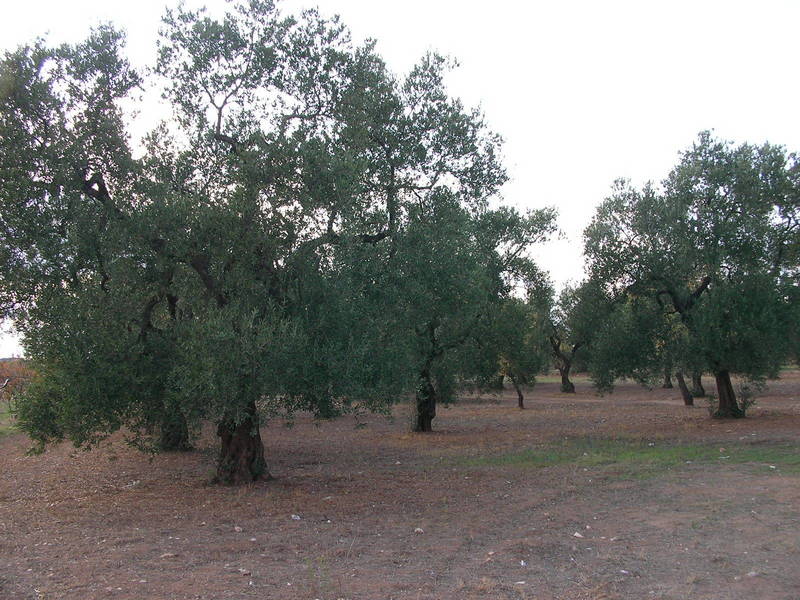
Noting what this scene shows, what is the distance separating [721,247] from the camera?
22.8 m

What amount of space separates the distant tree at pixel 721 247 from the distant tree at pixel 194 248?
45.8ft

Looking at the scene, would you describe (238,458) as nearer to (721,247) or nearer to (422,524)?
(422,524)

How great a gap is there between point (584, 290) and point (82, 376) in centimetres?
2012

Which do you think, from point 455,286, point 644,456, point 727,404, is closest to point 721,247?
point 727,404

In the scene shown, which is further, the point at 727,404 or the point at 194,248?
the point at 727,404

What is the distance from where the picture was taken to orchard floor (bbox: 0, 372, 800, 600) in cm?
730

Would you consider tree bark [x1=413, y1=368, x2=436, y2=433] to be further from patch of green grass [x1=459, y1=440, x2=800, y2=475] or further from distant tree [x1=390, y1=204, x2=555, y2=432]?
patch of green grass [x1=459, y1=440, x2=800, y2=475]

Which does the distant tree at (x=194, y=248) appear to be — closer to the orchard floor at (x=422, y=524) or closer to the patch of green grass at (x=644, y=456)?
the orchard floor at (x=422, y=524)

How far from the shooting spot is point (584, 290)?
26.0 m

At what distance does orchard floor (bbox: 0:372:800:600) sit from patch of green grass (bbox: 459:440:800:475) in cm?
8

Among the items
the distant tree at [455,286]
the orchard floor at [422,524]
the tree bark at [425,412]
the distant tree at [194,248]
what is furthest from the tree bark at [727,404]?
the distant tree at [194,248]

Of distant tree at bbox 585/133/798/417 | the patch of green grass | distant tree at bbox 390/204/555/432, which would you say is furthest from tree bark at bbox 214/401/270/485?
distant tree at bbox 585/133/798/417

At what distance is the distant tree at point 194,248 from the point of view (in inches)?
439

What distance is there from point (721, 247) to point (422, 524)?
17717mm
